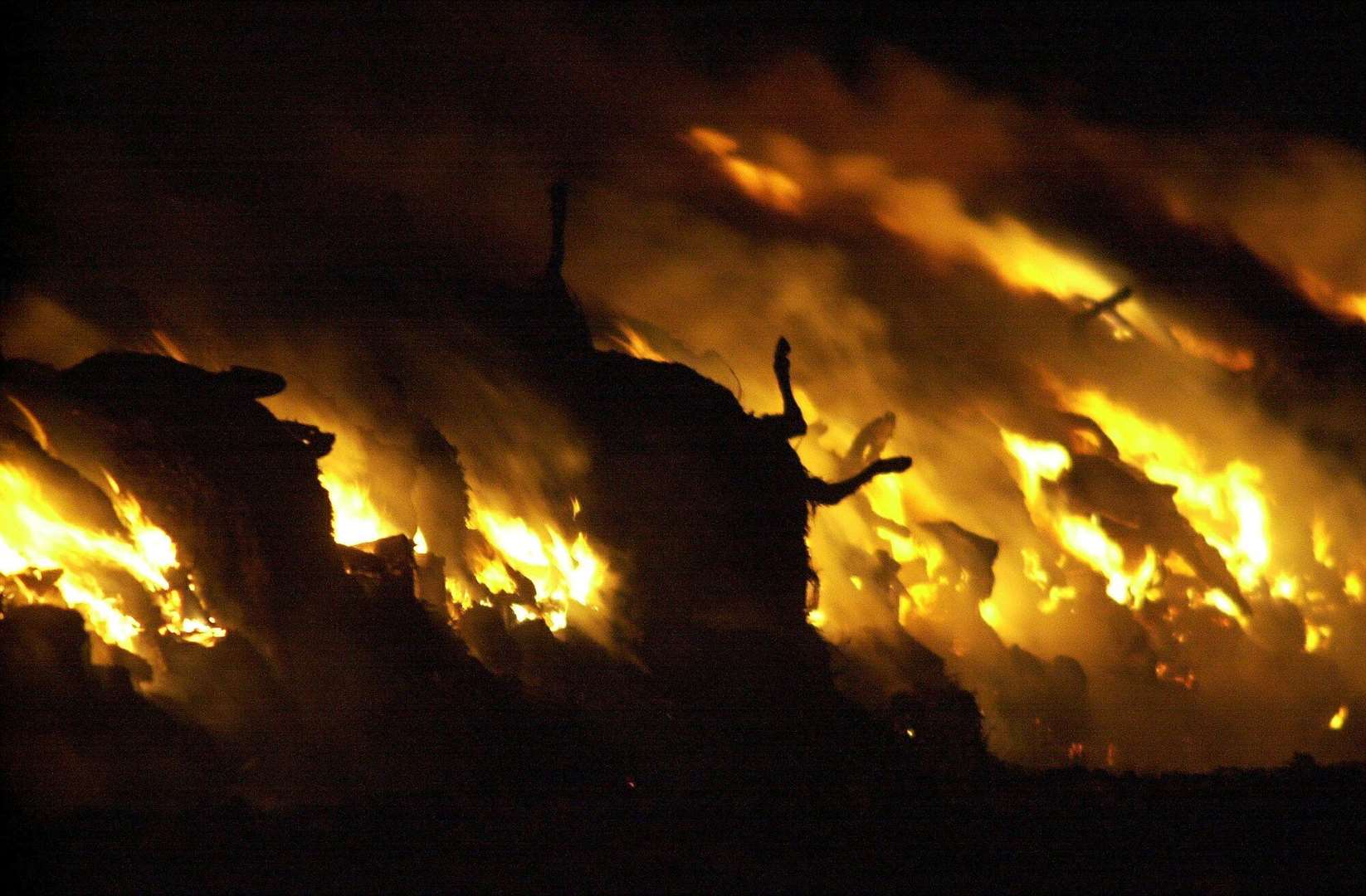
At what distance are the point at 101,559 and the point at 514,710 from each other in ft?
8.78

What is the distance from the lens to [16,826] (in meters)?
5.66

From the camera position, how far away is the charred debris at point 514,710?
237 inches

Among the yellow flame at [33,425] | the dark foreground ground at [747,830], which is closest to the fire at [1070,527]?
the dark foreground ground at [747,830]

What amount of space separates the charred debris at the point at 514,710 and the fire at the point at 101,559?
0.10m

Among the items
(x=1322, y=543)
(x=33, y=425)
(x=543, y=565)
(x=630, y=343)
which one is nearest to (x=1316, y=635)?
(x=1322, y=543)

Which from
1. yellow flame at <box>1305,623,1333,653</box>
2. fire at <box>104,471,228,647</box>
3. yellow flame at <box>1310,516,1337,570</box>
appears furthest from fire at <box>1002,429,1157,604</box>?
fire at <box>104,471,228,647</box>

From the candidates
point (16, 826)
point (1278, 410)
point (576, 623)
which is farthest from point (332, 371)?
point (1278, 410)

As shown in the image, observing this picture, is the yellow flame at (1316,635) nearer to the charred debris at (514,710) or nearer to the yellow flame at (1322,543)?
the yellow flame at (1322,543)

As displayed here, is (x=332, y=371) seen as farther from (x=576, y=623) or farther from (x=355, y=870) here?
(x=355, y=870)

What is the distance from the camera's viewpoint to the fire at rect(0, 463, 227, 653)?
A: 23.6 feet

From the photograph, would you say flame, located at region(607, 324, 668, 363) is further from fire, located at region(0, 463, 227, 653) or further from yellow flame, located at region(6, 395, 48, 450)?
yellow flame, located at region(6, 395, 48, 450)

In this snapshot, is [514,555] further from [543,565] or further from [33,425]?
[33,425]

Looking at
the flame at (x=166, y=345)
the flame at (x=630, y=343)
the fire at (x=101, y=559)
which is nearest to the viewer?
the fire at (x=101, y=559)

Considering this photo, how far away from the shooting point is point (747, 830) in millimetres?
6688
